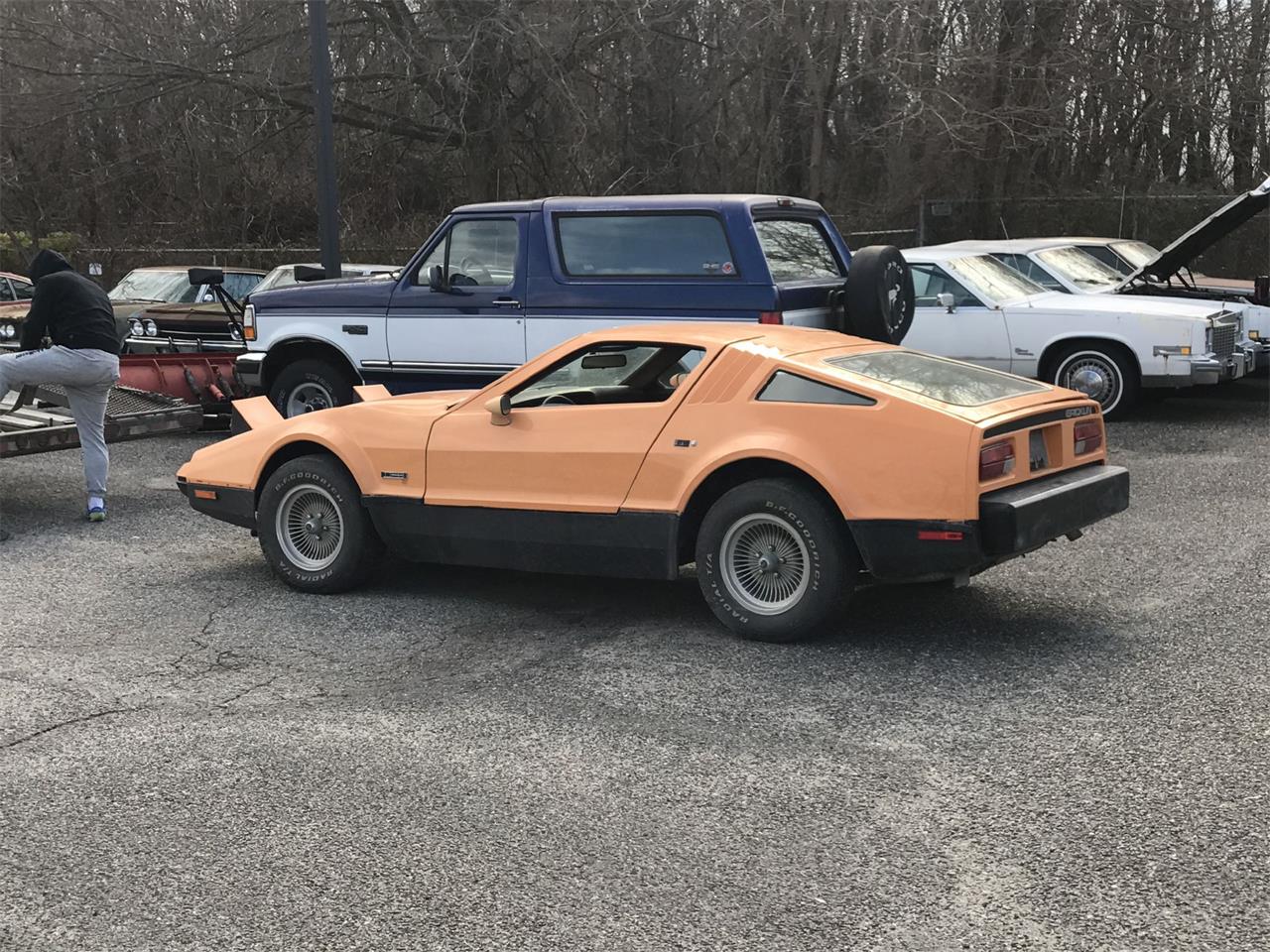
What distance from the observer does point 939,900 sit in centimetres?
384

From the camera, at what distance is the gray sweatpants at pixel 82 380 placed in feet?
30.8

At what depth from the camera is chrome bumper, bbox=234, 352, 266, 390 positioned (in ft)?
38.9

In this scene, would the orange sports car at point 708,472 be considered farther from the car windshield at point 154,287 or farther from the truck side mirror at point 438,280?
the car windshield at point 154,287

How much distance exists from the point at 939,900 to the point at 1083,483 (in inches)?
117

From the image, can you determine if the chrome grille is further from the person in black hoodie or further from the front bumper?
the front bumper

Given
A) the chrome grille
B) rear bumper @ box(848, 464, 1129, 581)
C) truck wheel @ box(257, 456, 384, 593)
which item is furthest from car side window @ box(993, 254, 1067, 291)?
truck wheel @ box(257, 456, 384, 593)

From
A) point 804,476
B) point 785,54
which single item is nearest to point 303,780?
point 804,476

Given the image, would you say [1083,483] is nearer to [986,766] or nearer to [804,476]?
[804,476]

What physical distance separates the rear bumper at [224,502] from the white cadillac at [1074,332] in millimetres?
7374

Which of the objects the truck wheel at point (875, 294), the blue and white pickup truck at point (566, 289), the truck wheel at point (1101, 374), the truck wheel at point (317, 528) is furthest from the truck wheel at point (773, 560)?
the truck wheel at point (1101, 374)

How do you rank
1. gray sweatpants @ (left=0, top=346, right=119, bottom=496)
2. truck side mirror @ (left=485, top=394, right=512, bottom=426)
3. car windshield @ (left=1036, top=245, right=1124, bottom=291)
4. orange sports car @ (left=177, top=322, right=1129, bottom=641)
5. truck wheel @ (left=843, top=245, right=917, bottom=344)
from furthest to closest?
car windshield @ (left=1036, top=245, right=1124, bottom=291) → truck wheel @ (left=843, top=245, right=917, bottom=344) → gray sweatpants @ (left=0, top=346, right=119, bottom=496) → truck side mirror @ (left=485, top=394, right=512, bottom=426) → orange sports car @ (left=177, top=322, right=1129, bottom=641)

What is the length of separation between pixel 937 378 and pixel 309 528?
3.34 metres

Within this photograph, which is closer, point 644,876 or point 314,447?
point 644,876

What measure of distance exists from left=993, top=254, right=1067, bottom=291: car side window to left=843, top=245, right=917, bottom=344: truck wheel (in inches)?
183
